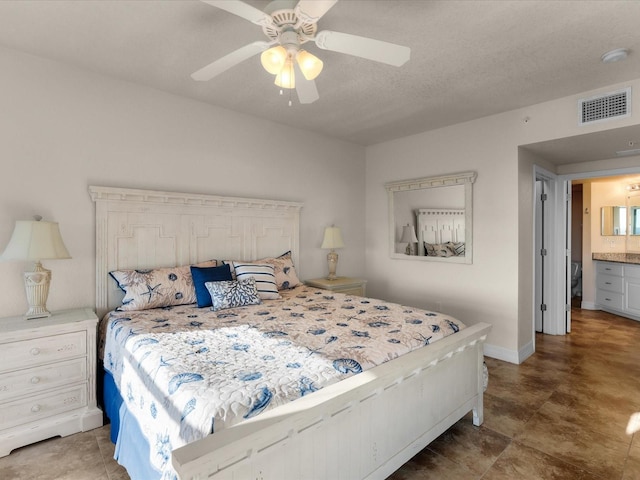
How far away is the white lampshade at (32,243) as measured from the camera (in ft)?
7.13

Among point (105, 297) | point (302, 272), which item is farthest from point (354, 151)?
point (105, 297)

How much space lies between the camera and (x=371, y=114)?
3.64 m

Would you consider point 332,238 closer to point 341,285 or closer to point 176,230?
point 341,285

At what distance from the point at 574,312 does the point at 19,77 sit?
748cm

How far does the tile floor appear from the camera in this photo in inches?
75.8

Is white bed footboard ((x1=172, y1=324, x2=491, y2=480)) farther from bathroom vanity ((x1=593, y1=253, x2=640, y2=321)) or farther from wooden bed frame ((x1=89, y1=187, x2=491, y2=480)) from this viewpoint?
bathroom vanity ((x1=593, y1=253, x2=640, y2=321))

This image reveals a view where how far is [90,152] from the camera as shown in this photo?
2.73 m

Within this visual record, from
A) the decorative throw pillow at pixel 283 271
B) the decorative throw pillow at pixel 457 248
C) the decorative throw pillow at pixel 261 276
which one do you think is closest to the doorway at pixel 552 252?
the decorative throw pillow at pixel 457 248

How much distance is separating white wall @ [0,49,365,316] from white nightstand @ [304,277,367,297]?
42.2 inches

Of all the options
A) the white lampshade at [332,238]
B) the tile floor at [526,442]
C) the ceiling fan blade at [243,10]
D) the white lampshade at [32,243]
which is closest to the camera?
the ceiling fan blade at [243,10]

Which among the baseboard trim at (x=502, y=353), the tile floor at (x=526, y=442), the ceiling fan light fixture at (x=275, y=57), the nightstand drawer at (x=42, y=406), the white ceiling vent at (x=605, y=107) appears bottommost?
the tile floor at (x=526, y=442)

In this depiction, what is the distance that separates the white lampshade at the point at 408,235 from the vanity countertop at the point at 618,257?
3579 mm

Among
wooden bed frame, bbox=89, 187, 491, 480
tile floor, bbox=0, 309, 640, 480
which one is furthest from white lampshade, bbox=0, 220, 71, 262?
tile floor, bbox=0, 309, 640, 480

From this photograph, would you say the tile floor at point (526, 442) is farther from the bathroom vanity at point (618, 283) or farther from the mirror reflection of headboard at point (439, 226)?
the bathroom vanity at point (618, 283)
